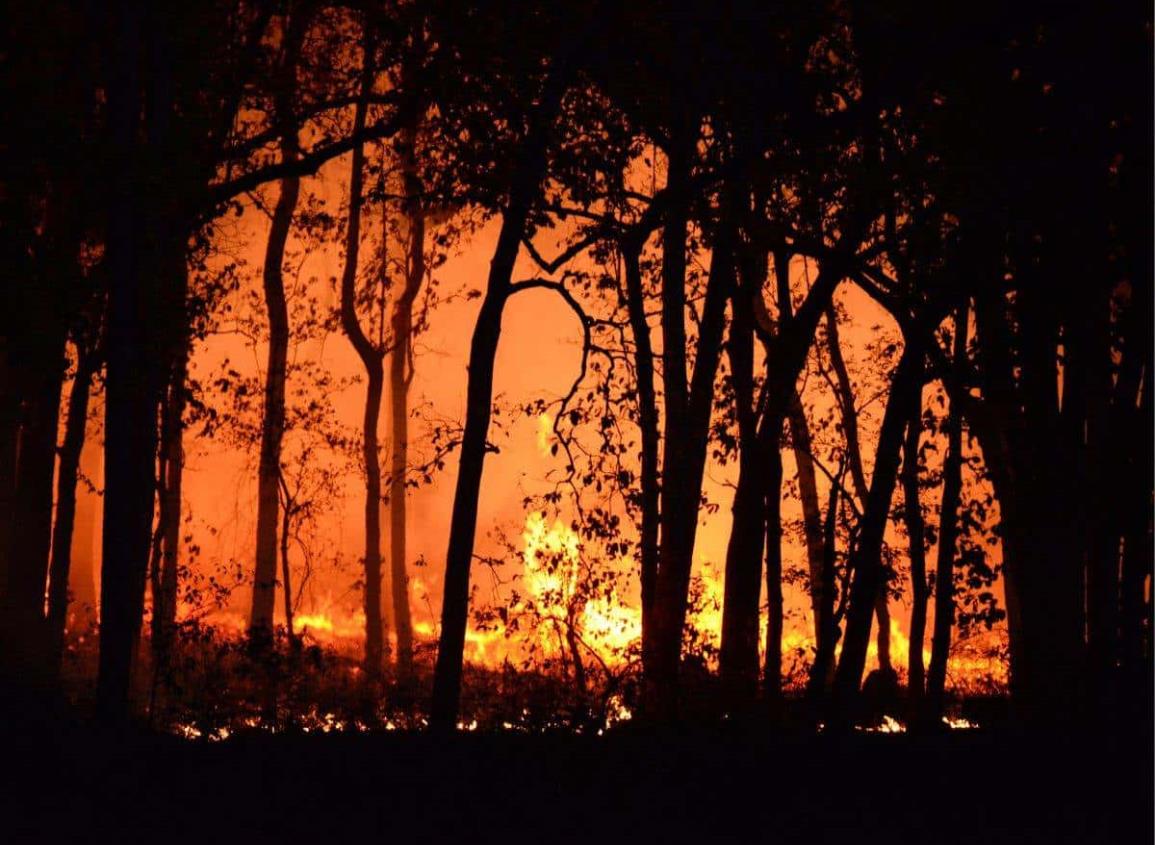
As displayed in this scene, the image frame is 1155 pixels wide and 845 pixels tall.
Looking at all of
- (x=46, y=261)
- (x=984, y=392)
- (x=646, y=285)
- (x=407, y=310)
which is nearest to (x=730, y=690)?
(x=984, y=392)

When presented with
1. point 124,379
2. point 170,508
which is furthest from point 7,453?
point 170,508

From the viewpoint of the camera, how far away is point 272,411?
22.3m

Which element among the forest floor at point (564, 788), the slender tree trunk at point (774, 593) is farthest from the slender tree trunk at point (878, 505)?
the slender tree trunk at point (774, 593)

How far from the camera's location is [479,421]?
12656 millimetres

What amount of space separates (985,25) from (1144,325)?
309 cm

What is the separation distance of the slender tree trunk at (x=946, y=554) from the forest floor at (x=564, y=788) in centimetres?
607

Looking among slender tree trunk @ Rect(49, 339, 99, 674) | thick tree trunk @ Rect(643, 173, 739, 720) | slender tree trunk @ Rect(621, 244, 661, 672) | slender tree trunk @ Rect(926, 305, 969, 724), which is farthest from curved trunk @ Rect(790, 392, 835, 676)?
slender tree trunk @ Rect(49, 339, 99, 674)

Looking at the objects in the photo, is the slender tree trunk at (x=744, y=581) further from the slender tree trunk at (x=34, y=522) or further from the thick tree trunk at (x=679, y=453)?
the slender tree trunk at (x=34, y=522)

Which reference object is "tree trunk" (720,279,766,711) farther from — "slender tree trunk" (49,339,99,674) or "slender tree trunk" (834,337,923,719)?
"slender tree trunk" (49,339,99,674)

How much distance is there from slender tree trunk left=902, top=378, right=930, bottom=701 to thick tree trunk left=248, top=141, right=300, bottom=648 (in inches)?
425

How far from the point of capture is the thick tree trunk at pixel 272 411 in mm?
22531

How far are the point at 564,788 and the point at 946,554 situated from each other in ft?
28.7

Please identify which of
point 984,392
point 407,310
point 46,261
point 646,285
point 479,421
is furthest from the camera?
point 407,310

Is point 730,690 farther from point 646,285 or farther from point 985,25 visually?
point 985,25
